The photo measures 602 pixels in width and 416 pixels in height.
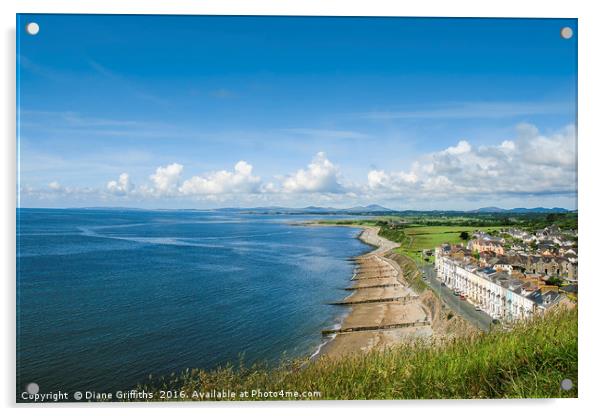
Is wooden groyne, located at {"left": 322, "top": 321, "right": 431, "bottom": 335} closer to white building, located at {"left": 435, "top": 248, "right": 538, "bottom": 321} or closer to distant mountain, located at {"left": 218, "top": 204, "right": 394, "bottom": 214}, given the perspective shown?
white building, located at {"left": 435, "top": 248, "right": 538, "bottom": 321}

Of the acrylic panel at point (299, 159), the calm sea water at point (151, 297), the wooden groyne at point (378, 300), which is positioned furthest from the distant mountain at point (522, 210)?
the calm sea water at point (151, 297)

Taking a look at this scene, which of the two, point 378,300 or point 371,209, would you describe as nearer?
point 371,209

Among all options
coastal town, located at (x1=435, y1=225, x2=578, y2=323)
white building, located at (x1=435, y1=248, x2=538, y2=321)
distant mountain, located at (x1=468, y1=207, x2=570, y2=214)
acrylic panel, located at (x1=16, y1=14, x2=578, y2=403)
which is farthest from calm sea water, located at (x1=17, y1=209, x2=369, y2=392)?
distant mountain, located at (x1=468, y1=207, x2=570, y2=214)

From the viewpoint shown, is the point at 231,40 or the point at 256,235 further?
the point at 256,235

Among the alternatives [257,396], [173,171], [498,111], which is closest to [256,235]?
[173,171]

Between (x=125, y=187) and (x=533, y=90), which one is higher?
(x=533, y=90)

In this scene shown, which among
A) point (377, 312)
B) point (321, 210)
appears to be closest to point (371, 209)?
point (321, 210)

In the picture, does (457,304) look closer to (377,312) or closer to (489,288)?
(489,288)

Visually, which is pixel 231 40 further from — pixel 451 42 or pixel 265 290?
pixel 265 290
